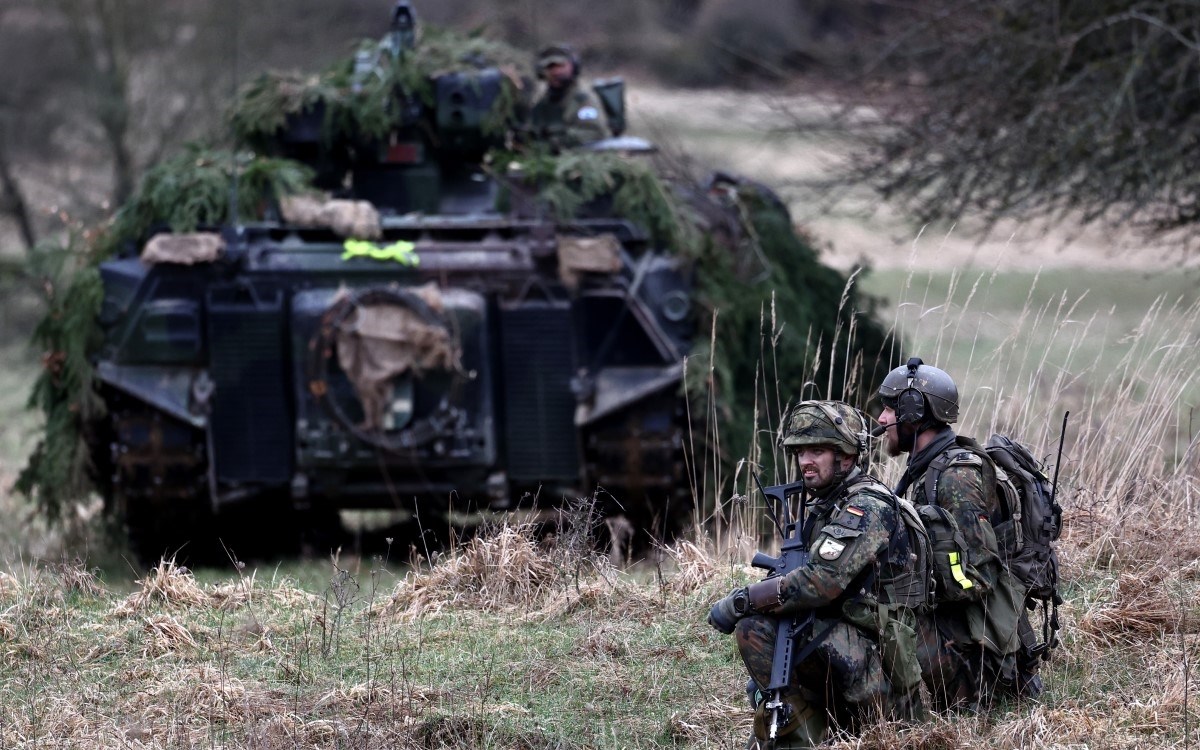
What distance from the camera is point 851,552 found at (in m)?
4.86

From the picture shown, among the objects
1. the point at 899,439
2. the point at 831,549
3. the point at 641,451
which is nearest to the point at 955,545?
the point at 899,439

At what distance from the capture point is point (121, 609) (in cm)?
672

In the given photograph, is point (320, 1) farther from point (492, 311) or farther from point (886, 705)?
point (886, 705)

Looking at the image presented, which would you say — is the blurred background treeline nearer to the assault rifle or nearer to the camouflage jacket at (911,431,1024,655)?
the camouflage jacket at (911,431,1024,655)

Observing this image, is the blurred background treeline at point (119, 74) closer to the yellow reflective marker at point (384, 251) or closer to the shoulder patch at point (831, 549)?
the yellow reflective marker at point (384, 251)

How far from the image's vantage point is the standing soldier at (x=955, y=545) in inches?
208

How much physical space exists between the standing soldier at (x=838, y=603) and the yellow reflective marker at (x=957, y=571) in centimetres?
17

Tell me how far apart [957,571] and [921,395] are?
551 mm

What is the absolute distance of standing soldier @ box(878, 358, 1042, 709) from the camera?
17.3ft

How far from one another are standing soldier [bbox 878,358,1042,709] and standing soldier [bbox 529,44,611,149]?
580 cm

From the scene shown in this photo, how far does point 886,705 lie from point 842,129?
7251 mm

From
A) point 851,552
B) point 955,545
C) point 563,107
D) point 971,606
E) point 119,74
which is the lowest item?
point 971,606

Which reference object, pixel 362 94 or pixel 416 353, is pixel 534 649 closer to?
pixel 416 353

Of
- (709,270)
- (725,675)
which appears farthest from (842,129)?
(725,675)
